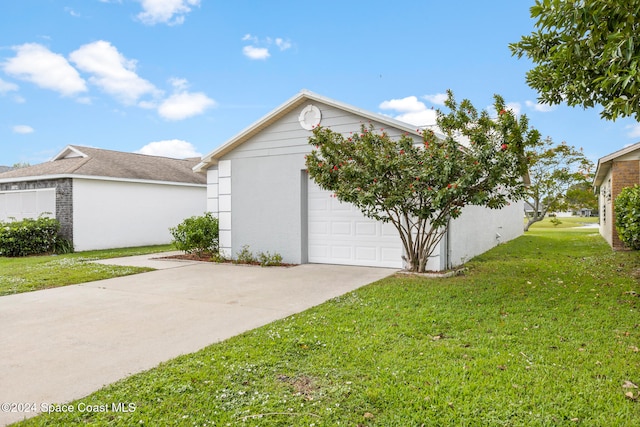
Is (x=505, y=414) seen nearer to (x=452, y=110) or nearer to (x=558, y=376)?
(x=558, y=376)

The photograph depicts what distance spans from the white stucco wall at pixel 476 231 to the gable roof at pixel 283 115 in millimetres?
2765

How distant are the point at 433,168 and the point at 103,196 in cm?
1252

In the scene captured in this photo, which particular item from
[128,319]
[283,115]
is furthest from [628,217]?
[128,319]

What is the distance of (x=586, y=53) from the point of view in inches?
205

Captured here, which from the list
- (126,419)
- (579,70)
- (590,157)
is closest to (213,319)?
(126,419)

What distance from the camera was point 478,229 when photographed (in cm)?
1195

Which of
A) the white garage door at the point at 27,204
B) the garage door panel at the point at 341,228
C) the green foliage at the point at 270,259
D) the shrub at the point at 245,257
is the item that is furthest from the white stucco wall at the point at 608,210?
the white garage door at the point at 27,204

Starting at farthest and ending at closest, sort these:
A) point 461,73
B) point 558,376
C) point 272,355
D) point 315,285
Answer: point 461,73, point 315,285, point 272,355, point 558,376

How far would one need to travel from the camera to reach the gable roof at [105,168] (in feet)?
47.7

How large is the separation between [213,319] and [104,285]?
11.9ft

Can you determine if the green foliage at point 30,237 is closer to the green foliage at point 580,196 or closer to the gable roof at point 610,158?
the gable roof at point 610,158

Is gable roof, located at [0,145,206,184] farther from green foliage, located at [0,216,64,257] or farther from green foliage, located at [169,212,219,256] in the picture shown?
green foliage, located at [169,212,219,256]

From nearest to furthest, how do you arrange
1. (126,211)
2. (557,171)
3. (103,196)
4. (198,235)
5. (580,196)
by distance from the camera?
(198,235)
(103,196)
(126,211)
(557,171)
(580,196)

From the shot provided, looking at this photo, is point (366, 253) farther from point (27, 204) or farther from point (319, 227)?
point (27, 204)
